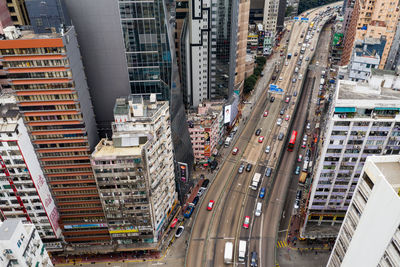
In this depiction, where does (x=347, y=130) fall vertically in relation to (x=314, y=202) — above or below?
above

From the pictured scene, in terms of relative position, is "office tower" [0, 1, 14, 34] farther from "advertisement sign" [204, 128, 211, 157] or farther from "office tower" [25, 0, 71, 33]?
"advertisement sign" [204, 128, 211, 157]

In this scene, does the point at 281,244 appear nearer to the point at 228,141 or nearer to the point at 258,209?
the point at 258,209

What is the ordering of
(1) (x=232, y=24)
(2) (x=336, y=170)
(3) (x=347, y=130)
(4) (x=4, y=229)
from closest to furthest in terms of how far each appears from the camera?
(4) (x=4, y=229)
(3) (x=347, y=130)
(2) (x=336, y=170)
(1) (x=232, y=24)

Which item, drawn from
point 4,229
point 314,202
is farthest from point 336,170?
point 4,229

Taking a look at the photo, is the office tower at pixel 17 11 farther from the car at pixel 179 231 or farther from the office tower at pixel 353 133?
the office tower at pixel 353 133

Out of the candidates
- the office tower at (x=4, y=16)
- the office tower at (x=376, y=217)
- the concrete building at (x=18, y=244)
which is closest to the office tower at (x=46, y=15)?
the office tower at (x=4, y=16)

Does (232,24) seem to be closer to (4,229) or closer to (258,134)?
(258,134)

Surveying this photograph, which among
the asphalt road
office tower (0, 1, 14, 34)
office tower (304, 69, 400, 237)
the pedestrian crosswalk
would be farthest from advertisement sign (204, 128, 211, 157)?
office tower (0, 1, 14, 34)
